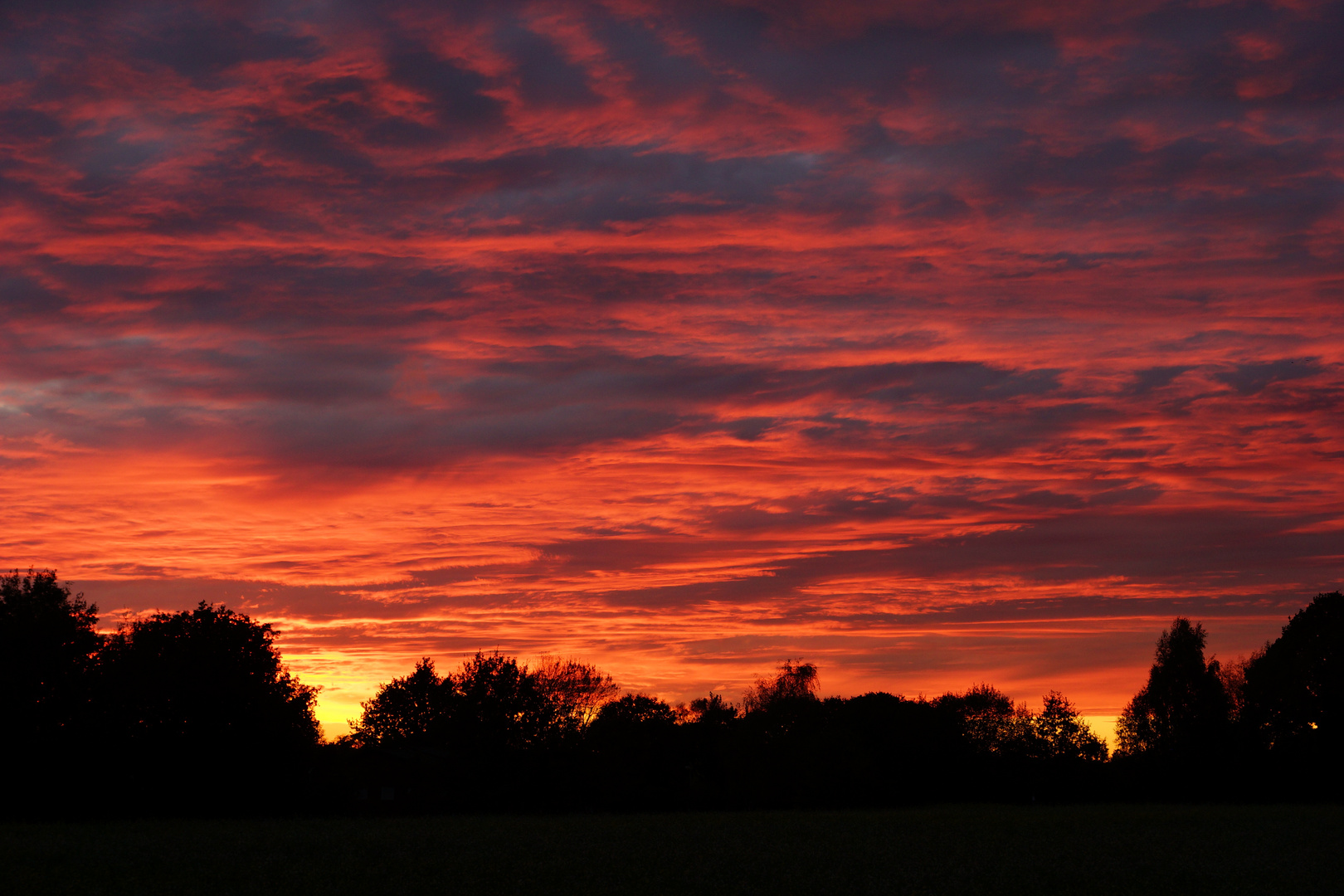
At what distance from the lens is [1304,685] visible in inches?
3627

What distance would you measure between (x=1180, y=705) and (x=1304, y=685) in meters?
10.5

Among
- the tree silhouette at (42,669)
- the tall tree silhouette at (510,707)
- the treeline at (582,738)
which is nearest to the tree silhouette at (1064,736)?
the treeline at (582,738)

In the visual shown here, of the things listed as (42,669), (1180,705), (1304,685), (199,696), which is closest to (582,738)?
(199,696)

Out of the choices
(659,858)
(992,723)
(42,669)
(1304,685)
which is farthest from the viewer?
(992,723)

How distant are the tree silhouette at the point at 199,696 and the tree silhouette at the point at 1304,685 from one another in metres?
81.7

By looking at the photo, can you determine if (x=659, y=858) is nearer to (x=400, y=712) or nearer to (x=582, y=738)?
(x=582, y=738)

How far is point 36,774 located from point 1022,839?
57834 millimetres

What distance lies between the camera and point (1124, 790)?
99188 millimetres

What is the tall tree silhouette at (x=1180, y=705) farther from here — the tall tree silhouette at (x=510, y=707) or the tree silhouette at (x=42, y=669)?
the tree silhouette at (x=42, y=669)

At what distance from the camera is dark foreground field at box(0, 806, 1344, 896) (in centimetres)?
3328

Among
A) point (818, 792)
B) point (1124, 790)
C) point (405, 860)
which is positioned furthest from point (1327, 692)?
point (405, 860)

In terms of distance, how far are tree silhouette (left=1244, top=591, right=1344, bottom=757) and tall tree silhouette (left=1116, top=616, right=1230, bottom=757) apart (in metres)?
3.20

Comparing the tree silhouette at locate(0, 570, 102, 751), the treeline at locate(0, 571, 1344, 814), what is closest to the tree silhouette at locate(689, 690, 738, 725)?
the treeline at locate(0, 571, 1344, 814)

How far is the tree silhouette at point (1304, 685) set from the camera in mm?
90562
